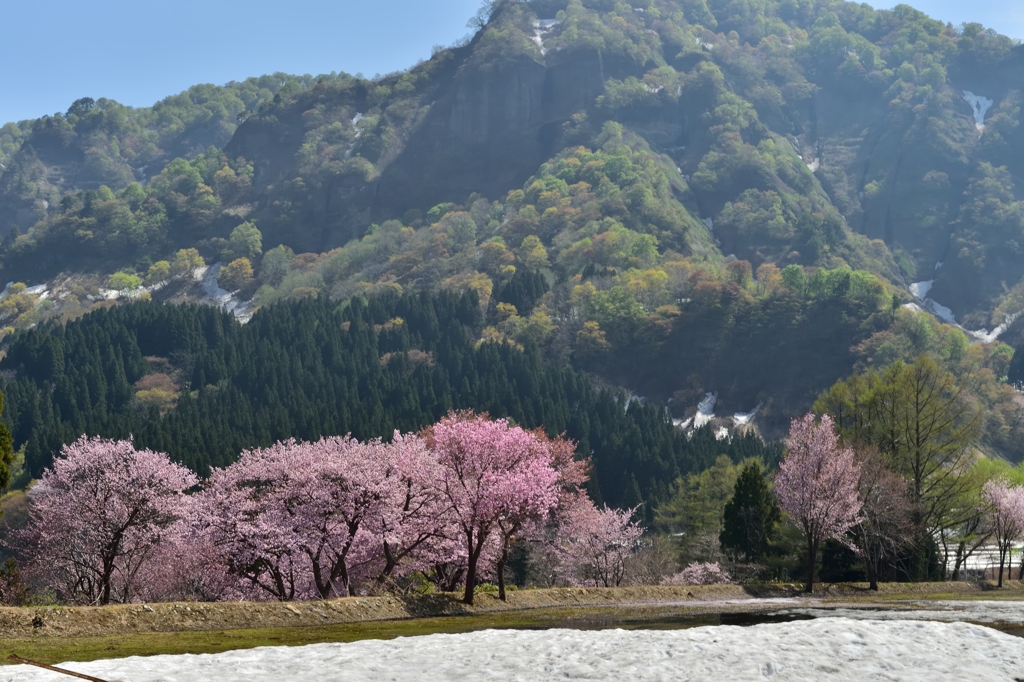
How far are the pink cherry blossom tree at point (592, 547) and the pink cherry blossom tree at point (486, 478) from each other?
72.6 ft

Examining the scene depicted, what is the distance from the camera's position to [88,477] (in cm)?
4719

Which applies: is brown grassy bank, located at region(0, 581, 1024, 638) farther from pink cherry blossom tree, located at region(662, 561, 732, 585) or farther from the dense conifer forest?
the dense conifer forest

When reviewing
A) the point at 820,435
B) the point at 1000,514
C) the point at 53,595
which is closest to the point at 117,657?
the point at 820,435

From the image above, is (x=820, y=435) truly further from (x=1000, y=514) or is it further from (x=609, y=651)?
(x=609, y=651)

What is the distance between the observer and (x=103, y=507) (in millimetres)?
45062

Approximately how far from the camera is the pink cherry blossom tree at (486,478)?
39.9 meters

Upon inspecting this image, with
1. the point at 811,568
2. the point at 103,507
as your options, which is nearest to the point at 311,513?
the point at 103,507

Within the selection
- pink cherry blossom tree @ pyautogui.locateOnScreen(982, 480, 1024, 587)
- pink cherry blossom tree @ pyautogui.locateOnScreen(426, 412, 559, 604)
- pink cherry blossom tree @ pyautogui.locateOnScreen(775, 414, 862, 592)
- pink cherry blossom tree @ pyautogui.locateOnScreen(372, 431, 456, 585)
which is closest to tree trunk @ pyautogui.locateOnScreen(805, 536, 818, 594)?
pink cherry blossom tree @ pyautogui.locateOnScreen(775, 414, 862, 592)

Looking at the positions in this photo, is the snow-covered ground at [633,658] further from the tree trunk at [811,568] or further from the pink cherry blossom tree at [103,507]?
the tree trunk at [811,568]

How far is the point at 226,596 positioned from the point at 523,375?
396ft

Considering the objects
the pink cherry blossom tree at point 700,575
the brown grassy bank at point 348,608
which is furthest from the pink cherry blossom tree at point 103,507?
the pink cherry blossom tree at point 700,575

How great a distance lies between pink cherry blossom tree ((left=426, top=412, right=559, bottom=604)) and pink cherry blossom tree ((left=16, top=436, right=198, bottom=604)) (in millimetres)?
14484

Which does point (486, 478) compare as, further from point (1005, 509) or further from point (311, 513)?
point (1005, 509)

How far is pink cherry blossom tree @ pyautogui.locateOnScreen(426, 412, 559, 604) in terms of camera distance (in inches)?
1572
